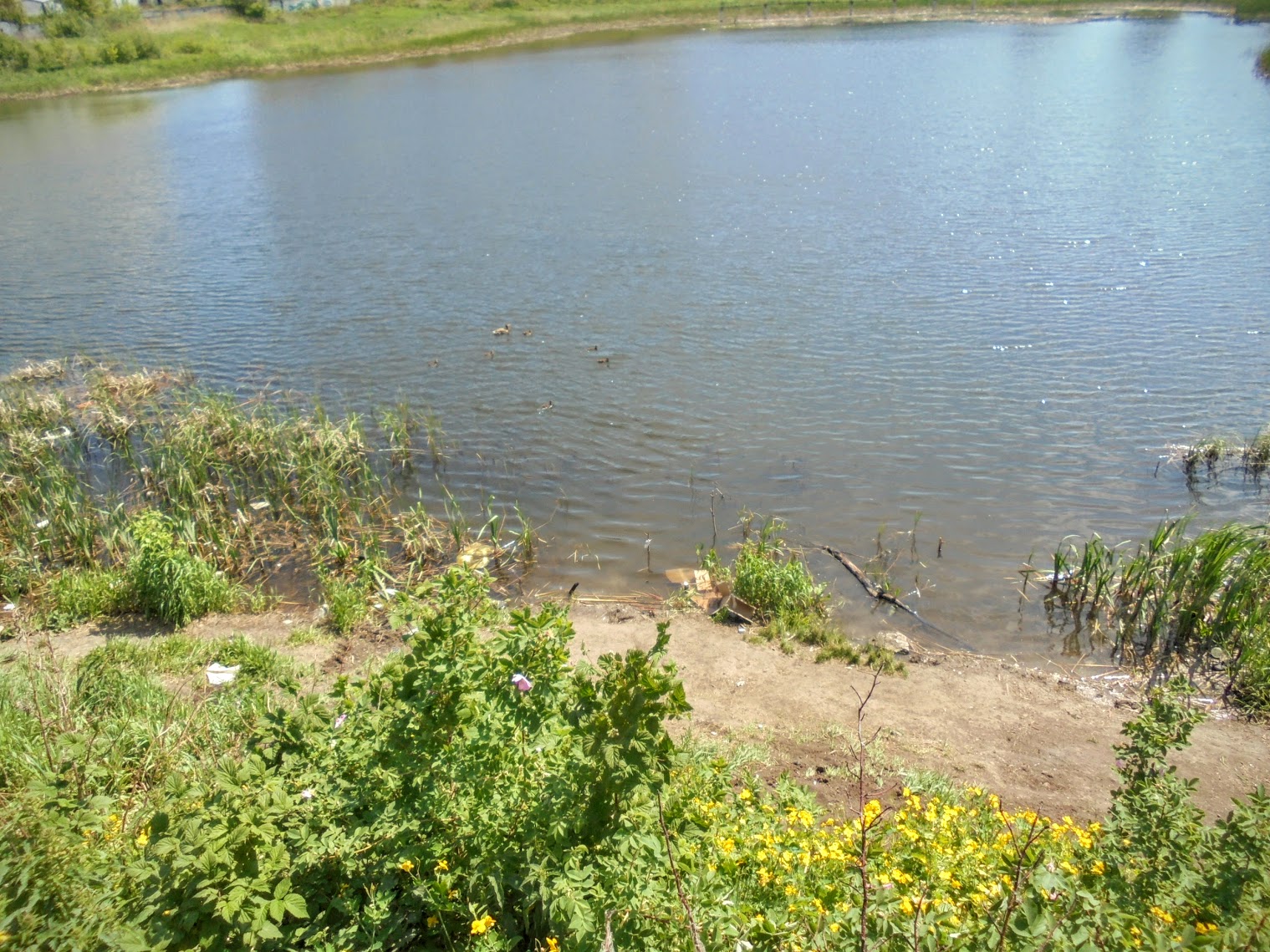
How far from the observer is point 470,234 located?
18.4m

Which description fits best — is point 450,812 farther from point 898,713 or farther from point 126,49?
point 126,49

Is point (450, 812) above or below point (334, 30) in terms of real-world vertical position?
below

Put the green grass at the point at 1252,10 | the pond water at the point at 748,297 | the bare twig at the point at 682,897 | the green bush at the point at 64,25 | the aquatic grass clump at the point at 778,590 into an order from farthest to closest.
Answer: the green bush at the point at 64,25 → the green grass at the point at 1252,10 → the pond water at the point at 748,297 → the aquatic grass clump at the point at 778,590 → the bare twig at the point at 682,897

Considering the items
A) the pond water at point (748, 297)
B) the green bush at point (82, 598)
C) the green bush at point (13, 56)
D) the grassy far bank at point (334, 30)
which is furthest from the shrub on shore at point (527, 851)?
the green bush at point (13, 56)

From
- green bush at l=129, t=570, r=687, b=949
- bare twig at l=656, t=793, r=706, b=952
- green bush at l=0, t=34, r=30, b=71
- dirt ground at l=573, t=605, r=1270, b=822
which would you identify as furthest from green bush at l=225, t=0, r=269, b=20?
bare twig at l=656, t=793, r=706, b=952

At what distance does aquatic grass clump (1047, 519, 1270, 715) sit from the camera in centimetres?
691

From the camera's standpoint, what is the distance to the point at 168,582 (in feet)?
25.1

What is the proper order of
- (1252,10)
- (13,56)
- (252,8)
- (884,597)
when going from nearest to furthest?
(884,597)
(1252,10)
(13,56)
(252,8)

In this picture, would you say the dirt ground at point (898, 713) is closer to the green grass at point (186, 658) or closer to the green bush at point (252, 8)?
the green grass at point (186, 658)

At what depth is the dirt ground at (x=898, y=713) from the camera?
5.78 meters

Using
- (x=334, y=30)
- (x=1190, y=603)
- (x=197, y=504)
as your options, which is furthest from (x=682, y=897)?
(x=334, y=30)

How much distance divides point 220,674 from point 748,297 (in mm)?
10047

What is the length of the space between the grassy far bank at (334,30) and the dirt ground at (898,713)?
47081 mm

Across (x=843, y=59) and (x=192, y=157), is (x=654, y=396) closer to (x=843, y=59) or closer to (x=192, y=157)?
(x=192, y=157)
